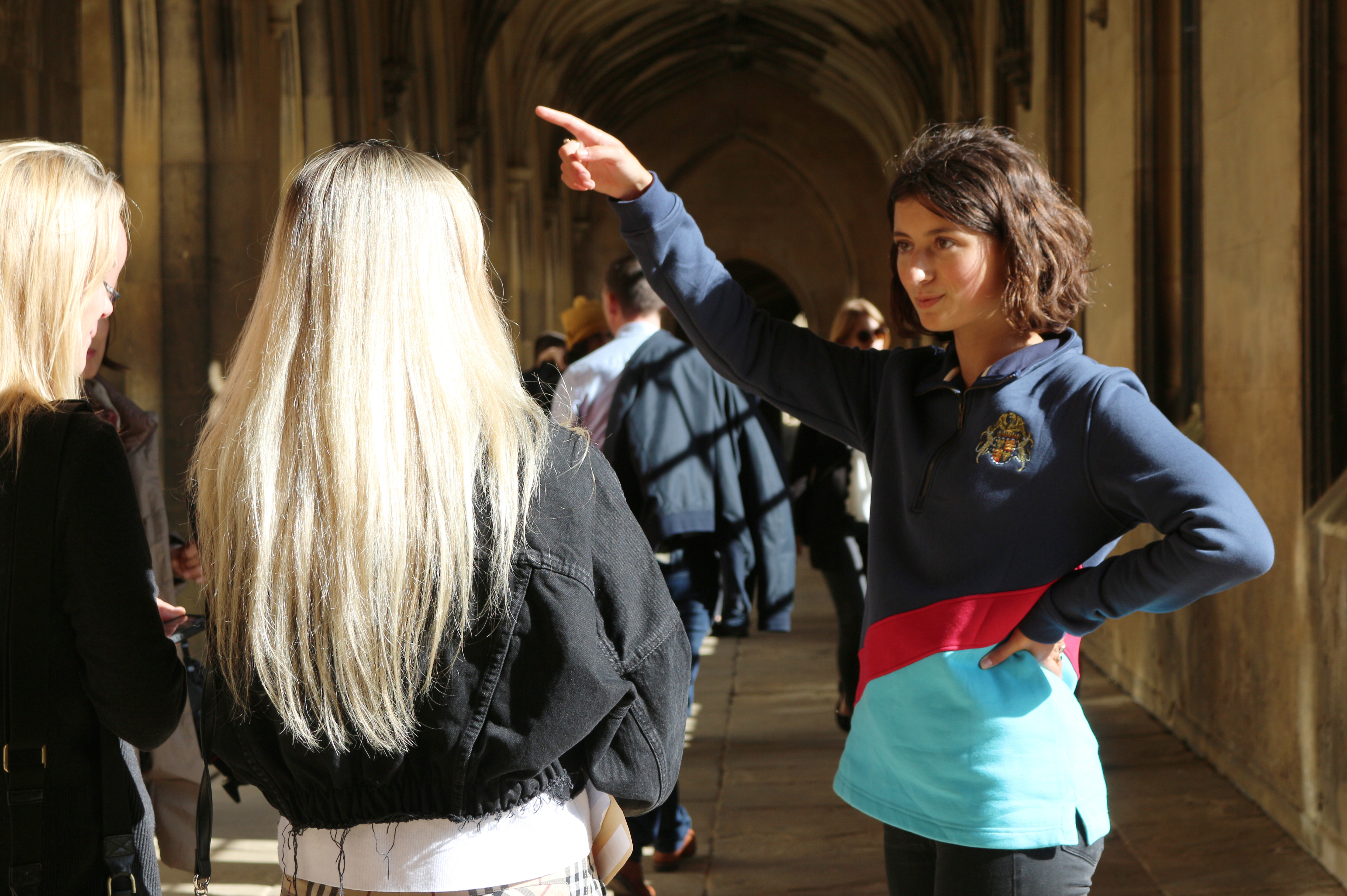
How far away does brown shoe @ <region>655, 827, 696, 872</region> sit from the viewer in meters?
3.78

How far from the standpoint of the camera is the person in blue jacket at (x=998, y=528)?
61.0 inches

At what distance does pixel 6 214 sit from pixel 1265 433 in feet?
12.2

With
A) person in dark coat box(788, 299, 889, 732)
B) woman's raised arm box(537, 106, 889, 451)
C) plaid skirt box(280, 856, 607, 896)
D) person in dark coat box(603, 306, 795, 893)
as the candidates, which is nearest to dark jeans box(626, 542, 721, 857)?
person in dark coat box(603, 306, 795, 893)

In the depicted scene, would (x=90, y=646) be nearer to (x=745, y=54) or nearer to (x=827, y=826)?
(x=827, y=826)

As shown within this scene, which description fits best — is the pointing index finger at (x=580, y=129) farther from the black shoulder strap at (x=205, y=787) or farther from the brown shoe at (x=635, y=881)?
the brown shoe at (x=635, y=881)

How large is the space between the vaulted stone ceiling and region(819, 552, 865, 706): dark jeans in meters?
10.8

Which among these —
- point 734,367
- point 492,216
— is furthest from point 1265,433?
point 492,216

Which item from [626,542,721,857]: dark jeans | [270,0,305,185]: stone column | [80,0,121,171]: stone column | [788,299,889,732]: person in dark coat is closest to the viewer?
[626,542,721,857]: dark jeans

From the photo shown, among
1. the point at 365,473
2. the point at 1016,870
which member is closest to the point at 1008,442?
the point at 1016,870

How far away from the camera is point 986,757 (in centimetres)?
161

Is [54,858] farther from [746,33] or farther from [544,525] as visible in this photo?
[746,33]

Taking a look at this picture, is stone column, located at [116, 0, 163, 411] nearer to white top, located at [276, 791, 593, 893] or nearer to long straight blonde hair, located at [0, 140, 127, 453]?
long straight blonde hair, located at [0, 140, 127, 453]

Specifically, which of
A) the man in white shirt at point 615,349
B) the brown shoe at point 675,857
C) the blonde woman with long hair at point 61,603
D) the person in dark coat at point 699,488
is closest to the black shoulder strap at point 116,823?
the blonde woman with long hair at point 61,603

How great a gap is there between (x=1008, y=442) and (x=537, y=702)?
678 millimetres
